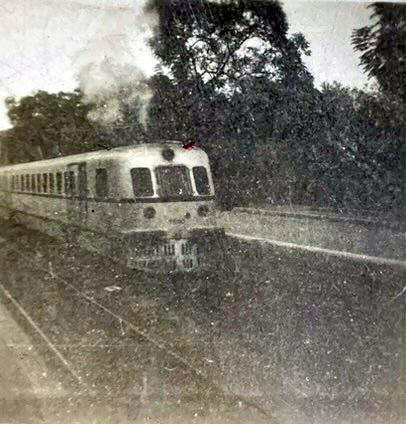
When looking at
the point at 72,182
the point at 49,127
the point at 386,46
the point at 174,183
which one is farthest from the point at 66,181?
the point at 386,46

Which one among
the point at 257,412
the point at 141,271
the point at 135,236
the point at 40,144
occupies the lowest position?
the point at 257,412

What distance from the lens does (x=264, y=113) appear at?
2.62 m

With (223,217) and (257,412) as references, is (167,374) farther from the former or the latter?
(223,217)

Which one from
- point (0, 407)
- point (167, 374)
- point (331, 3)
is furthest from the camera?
point (331, 3)

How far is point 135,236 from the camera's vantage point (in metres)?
2.49

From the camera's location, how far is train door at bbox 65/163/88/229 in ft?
7.82

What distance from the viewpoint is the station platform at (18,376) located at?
2.23 metres

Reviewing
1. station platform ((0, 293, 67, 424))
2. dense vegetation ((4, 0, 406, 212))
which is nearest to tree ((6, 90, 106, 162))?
dense vegetation ((4, 0, 406, 212))

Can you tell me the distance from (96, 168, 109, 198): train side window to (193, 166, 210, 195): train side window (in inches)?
18.2

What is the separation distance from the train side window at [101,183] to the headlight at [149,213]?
22 cm

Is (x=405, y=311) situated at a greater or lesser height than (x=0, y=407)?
greater

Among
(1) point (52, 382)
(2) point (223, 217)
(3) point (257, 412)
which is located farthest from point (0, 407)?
(2) point (223, 217)

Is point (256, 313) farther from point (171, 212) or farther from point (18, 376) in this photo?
point (18, 376)

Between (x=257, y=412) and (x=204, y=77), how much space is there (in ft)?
5.84
